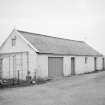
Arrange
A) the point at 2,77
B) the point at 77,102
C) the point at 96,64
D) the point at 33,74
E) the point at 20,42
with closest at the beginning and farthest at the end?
the point at 77,102 → the point at 33,74 → the point at 20,42 → the point at 2,77 → the point at 96,64

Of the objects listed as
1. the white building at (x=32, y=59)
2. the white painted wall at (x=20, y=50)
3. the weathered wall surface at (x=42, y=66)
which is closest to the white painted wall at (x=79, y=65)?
the white building at (x=32, y=59)

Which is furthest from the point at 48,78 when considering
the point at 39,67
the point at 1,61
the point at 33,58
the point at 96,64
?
the point at 96,64

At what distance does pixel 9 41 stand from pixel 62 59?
7047 millimetres

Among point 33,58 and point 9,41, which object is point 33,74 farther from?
point 9,41

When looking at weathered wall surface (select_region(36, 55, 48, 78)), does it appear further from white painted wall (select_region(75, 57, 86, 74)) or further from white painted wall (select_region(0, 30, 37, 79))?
white painted wall (select_region(75, 57, 86, 74))

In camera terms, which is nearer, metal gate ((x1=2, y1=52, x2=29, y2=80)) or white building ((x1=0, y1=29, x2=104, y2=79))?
white building ((x1=0, y1=29, x2=104, y2=79))

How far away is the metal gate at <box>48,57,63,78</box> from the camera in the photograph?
1743 cm

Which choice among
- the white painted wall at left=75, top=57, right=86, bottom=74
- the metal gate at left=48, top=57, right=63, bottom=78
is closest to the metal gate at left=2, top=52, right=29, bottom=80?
the metal gate at left=48, top=57, right=63, bottom=78

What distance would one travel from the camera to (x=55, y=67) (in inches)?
714

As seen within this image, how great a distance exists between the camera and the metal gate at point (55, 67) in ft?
57.2

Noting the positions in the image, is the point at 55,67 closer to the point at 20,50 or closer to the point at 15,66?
the point at 20,50

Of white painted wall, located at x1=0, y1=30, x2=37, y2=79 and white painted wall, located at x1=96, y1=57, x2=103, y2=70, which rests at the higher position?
white painted wall, located at x1=0, y1=30, x2=37, y2=79

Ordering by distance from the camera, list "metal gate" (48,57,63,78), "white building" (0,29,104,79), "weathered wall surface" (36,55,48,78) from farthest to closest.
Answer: "metal gate" (48,57,63,78) < "white building" (0,29,104,79) < "weathered wall surface" (36,55,48,78)

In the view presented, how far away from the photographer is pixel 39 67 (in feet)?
53.2
